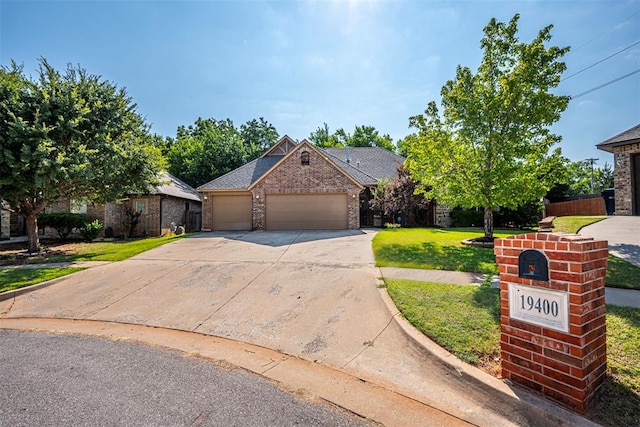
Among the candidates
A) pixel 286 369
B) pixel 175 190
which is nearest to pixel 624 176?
pixel 286 369

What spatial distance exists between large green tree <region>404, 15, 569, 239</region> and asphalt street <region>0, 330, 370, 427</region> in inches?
388

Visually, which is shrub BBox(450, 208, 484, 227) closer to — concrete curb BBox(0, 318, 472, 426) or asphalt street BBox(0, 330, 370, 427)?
concrete curb BBox(0, 318, 472, 426)

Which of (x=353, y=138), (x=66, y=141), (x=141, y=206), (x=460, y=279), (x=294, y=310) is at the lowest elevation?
(x=294, y=310)

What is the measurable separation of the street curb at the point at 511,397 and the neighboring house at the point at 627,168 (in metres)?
19.0

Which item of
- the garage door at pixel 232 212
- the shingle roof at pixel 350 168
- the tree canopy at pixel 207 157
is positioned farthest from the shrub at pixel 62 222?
the tree canopy at pixel 207 157

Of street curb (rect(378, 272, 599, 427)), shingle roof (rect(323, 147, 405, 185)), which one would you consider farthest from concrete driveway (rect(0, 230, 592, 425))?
shingle roof (rect(323, 147, 405, 185))

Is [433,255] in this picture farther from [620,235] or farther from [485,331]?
[620,235]

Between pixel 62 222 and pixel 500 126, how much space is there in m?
22.0

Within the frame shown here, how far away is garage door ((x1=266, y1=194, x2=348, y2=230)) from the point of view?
17.4 meters

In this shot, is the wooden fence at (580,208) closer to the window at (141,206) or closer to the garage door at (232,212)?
the garage door at (232,212)

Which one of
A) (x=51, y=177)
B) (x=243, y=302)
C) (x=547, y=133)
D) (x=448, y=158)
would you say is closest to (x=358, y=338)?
(x=243, y=302)

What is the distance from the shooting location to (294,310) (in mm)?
5219

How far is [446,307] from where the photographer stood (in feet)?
15.2

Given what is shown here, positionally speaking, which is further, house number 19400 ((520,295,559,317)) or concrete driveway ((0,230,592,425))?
concrete driveway ((0,230,592,425))
